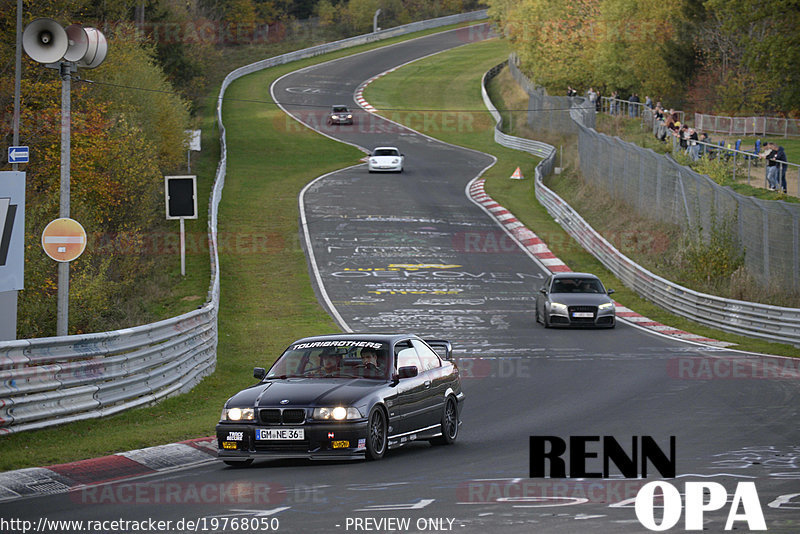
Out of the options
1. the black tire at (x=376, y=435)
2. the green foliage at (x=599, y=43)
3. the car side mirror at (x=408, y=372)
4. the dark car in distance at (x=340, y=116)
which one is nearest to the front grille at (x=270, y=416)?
the black tire at (x=376, y=435)

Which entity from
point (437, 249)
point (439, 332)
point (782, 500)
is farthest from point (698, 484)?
point (437, 249)

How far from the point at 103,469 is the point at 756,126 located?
51471mm

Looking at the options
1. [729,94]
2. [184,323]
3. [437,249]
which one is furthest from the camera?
[729,94]

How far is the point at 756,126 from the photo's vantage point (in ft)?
188

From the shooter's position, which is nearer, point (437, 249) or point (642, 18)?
point (437, 249)

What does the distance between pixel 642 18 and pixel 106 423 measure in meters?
61.4

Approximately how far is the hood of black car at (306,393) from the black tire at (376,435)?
10.1 inches

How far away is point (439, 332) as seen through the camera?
2762cm

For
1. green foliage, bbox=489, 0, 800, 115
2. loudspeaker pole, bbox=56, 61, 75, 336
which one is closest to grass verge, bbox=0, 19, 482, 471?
loudspeaker pole, bbox=56, 61, 75, 336

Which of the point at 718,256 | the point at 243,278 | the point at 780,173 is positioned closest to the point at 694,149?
the point at 780,173

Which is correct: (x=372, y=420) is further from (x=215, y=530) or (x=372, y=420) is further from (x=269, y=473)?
(x=215, y=530)

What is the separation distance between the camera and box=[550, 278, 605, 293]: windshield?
29.6 meters

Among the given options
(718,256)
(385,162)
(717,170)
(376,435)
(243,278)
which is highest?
(717,170)

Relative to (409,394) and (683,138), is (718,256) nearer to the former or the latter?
(683,138)
